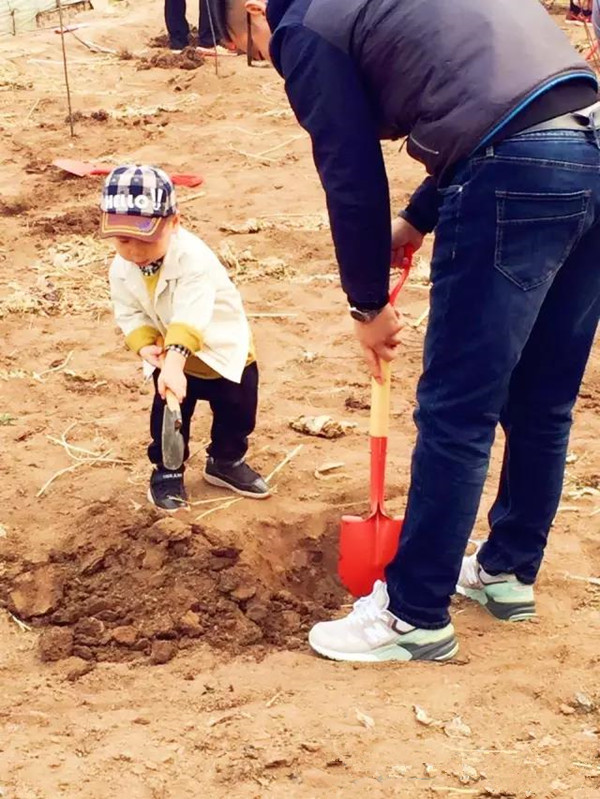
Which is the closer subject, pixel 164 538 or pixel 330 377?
pixel 164 538

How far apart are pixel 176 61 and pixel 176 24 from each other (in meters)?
1.09

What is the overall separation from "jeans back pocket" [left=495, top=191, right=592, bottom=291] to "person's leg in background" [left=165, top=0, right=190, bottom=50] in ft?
34.0

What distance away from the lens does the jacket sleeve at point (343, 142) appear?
8.09 ft

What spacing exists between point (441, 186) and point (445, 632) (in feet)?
3.78

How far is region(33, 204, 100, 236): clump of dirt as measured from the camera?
22.1 feet

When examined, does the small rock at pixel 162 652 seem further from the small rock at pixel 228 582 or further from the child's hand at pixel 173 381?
the child's hand at pixel 173 381

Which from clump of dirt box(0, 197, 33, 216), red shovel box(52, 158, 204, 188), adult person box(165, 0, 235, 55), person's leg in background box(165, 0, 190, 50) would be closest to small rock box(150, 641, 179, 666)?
clump of dirt box(0, 197, 33, 216)

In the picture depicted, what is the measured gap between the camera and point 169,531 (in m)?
3.62

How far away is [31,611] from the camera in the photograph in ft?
11.2

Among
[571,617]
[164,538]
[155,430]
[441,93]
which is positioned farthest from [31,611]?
[441,93]

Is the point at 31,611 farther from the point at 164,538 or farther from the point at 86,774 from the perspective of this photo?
the point at 86,774

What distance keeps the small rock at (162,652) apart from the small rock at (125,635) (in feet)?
0.23

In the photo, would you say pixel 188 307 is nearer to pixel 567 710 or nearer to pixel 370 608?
pixel 370 608

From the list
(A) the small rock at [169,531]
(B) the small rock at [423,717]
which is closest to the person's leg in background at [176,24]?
(A) the small rock at [169,531]
